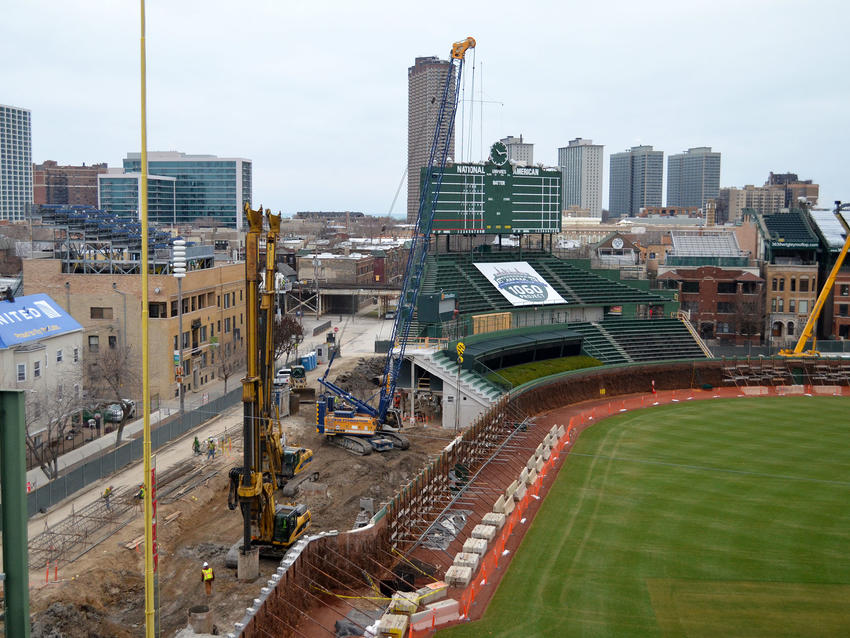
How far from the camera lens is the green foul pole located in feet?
33.4

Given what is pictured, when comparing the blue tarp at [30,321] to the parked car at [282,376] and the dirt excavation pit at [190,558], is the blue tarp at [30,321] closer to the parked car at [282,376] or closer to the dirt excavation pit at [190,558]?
the dirt excavation pit at [190,558]

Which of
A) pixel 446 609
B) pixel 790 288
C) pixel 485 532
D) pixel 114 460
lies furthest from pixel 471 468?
pixel 790 288

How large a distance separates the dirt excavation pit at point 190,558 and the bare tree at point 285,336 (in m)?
20.4

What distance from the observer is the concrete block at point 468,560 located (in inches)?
1096

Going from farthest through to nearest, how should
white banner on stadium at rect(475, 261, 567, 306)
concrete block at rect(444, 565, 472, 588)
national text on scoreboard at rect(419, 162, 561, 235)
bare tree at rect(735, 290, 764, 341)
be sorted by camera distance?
bare tree at rect(735, 290, 764, 341), white banner on stadium at rect(475, 261, 567, 306), national text on scoreboard at rect(419, 162, 561, 235), concrete block at rect(444, 565, 472, 588)

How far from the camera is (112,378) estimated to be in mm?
49875

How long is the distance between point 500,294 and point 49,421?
4057cm

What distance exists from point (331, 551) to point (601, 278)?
186 feet

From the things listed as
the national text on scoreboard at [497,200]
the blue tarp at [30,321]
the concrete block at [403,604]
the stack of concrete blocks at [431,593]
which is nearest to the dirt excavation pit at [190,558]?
the concrete block at [403,604]

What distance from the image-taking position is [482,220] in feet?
238

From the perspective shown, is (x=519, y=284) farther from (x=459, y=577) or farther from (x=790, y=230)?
(x=459, y=577)

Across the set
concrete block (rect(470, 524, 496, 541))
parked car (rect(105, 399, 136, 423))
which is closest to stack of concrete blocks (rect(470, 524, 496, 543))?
concrete block (rect(470, 524, 496, 541))

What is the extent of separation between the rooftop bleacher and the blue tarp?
29.0 meters

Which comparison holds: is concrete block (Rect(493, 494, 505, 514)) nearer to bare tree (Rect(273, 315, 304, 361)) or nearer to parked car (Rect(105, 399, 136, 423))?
parked car (Rect(105, 399, 136, 423))
